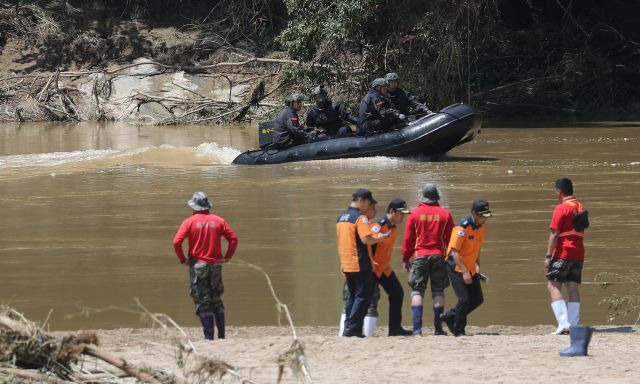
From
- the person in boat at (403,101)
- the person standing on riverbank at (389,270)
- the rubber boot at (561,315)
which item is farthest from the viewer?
the person in boat at (403,101)

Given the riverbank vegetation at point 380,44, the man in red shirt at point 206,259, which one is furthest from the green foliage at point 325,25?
the man in red shirt at point 206,259

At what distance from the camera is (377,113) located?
1945 centimetres

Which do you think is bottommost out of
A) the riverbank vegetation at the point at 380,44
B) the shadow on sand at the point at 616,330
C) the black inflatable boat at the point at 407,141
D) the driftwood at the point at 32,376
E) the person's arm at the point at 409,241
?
the shadow on sand at the point at 616,330

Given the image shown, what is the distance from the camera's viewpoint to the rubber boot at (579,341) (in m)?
7.25

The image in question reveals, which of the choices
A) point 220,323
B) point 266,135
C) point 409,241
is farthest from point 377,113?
point 220,323

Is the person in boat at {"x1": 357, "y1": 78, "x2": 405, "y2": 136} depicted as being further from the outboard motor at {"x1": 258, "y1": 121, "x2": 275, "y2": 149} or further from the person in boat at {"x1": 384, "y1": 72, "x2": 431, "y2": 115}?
the outboard motor at {"x1": 258, "y1": 121, "x2": 275, "y2": 149}

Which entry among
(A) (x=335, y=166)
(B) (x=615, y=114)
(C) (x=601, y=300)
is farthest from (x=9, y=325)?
(B) (x=615, y=114)

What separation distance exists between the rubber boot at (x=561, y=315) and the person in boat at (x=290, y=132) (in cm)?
1131

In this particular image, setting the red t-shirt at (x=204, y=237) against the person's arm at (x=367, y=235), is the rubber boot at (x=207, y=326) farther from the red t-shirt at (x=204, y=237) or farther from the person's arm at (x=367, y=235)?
the person's arm at (x=367, y=235)

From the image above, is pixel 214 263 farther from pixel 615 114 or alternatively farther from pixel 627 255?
pixel 615 114

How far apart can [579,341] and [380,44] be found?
19938mm

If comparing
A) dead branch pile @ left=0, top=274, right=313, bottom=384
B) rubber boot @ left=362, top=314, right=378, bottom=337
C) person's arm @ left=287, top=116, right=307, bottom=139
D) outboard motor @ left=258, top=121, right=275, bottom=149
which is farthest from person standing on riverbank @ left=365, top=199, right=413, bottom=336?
outboard motor @ left=258, top=121, right=275, bottom=149

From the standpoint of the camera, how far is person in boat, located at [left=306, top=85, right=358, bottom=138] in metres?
19.9

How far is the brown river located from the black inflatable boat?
235 mm
